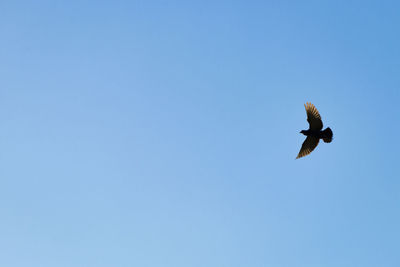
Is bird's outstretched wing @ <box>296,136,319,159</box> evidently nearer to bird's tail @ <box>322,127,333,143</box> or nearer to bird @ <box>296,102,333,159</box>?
bird @ <box>296,102,333,159</box>

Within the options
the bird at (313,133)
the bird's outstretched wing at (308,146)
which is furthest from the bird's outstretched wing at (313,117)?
the bird's outstretched wing at (308,146)

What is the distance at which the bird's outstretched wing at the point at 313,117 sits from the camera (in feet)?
70.5

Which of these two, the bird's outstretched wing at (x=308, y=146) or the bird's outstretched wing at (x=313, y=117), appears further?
the bird's outstretched wing at (x=308, y=146)

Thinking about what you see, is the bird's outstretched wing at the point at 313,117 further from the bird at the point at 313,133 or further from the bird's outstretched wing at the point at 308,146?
the bird's outstretched wing at the point at 308,146

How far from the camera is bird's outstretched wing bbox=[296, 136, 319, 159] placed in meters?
22.2

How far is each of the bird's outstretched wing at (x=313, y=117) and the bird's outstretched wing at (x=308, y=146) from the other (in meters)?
0.71

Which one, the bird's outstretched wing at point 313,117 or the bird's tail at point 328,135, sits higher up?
the bird's outstretched wing at point 313,117

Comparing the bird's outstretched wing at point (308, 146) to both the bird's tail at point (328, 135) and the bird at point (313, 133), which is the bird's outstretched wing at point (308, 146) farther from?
the bird's tail at point (328, 135)

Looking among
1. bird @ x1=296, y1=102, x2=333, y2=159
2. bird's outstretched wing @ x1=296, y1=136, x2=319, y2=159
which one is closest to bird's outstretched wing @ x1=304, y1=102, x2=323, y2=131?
bird @ x1=296, y1=102, x2=333, y2=159

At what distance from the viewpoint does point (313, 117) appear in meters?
21.5

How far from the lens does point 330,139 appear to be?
840 inches

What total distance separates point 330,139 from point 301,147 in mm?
1926

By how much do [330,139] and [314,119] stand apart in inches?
56.1

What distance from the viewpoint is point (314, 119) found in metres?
21.6
